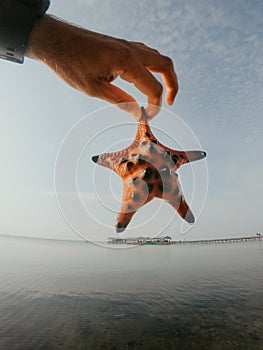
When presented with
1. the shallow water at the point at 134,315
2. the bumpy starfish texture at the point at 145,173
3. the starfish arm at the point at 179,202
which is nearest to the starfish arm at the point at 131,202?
the bumpy starfish texture at the point at 145,173

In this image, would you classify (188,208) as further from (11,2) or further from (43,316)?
(43,316)

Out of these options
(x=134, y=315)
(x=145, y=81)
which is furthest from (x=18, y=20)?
(x=134, y=315)

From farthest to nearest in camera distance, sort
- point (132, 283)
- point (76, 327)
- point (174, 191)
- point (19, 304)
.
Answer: point (132, 283), point (19, 304), point (76, 327), point (174, 191)

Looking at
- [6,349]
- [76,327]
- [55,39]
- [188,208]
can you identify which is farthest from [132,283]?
[55,39]

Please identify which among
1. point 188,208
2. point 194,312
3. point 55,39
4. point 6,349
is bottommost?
point 6,349

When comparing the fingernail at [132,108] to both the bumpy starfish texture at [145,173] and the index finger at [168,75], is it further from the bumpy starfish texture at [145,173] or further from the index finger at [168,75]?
the bumpy starfish texture at [145,173]

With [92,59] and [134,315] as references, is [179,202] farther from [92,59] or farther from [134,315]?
[134,315]

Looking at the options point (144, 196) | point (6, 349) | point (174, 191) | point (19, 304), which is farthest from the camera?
point (19, 304)

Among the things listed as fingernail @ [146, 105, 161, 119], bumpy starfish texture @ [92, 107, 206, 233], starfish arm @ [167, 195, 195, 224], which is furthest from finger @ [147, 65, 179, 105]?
starfish arm @ [167, 195, 195, 224]

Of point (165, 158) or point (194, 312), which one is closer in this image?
point (165, 158)
